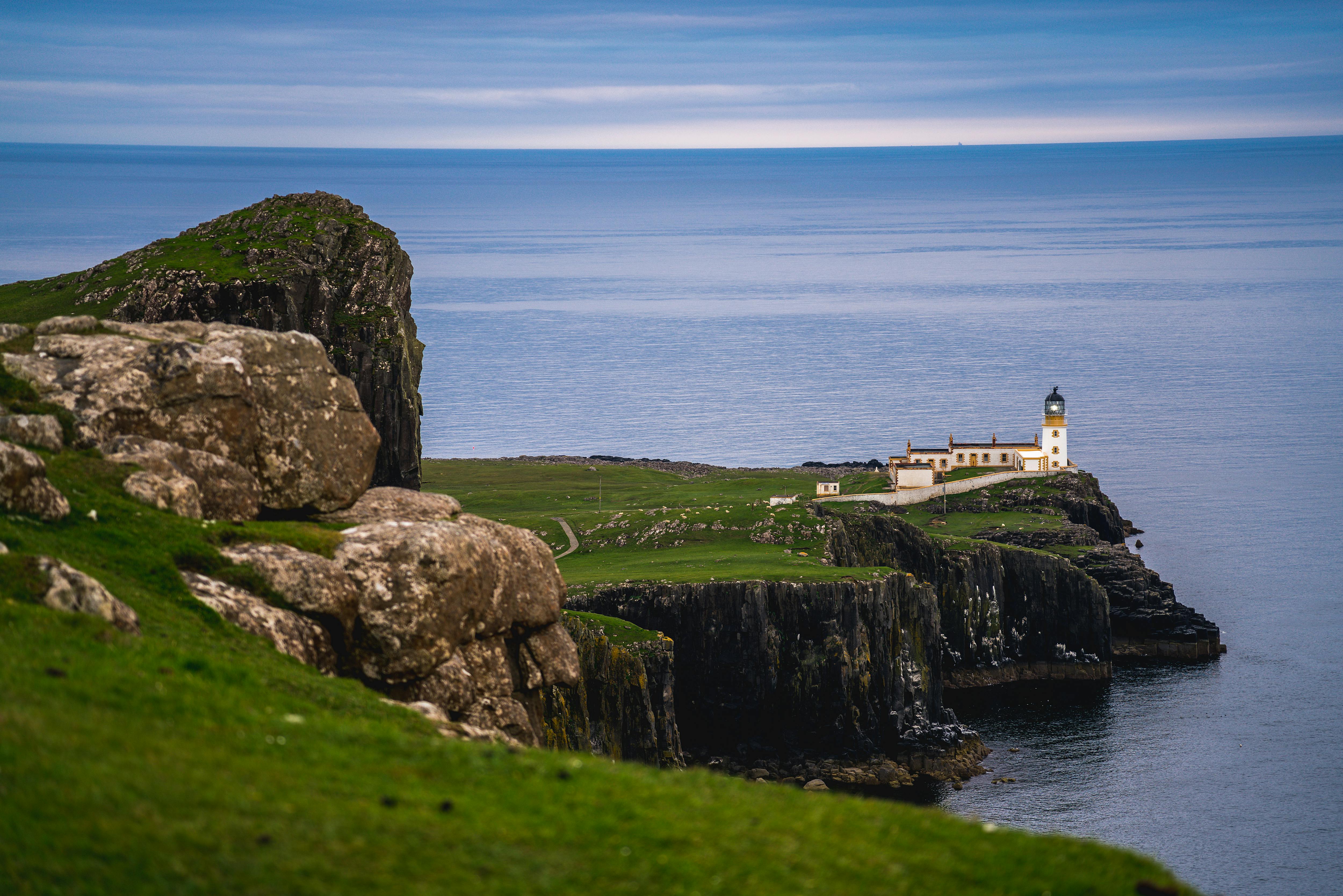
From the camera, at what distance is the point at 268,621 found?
31.6 m

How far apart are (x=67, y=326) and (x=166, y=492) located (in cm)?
788

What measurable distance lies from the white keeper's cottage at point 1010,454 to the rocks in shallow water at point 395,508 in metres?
121

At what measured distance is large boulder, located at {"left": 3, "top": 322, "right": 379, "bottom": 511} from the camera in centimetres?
3650

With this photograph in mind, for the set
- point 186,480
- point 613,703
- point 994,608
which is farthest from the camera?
point 994,608

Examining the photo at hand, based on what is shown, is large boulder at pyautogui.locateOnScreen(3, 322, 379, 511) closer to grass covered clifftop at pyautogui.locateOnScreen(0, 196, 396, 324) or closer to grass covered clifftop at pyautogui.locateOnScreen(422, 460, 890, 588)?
grass covered clifftop at pyautogui.locateOnScreen(0, 196, 396, 324)

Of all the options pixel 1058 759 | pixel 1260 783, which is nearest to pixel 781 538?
pixel 1058 759

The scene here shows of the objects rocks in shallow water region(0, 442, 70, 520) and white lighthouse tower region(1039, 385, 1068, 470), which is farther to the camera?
white lighthouse tower region(1039, 385, 1068, 470)

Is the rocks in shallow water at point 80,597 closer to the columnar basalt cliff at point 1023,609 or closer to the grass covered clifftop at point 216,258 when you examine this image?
the grass covered clifftop at point 216,258

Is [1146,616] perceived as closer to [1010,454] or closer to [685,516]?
[685,516]

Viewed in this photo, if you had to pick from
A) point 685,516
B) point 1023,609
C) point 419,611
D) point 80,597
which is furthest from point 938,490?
point 80,597

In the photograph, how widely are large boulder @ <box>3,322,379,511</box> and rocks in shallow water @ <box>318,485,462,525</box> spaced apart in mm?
490

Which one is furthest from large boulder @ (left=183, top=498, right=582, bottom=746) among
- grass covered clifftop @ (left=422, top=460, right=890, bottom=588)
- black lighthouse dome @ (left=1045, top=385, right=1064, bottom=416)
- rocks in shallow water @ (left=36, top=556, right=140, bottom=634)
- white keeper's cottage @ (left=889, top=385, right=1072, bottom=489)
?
black lighthouse dome @ (left=1045, top=385, right=1064, bottom=416)

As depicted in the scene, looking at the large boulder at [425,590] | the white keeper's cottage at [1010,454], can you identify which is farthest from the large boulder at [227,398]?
the white keeper's cottage at [1010,454]

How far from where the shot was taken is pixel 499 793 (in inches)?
839
